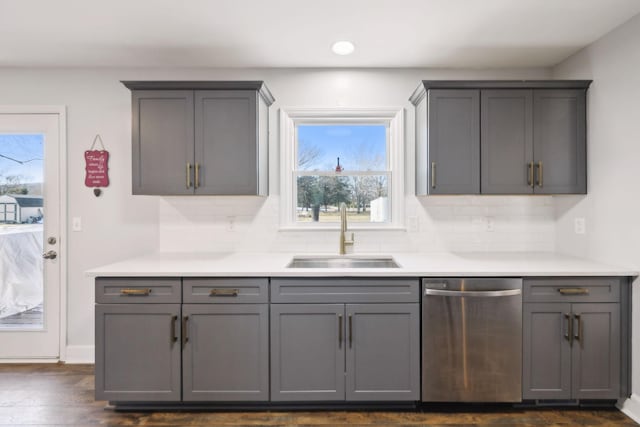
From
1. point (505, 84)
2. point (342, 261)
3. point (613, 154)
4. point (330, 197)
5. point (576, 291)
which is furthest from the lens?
point (330, 197)

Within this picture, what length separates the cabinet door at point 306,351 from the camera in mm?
2330

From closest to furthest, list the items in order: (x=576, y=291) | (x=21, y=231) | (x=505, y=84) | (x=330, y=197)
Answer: (x=576, y=291) → (x=505, y=84) → (x=21, y=231) → (x=330, y=197)

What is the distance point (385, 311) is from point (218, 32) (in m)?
2.12

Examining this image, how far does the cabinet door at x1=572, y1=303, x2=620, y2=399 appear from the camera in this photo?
2322 mm

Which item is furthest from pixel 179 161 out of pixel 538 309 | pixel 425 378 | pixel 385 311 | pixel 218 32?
pixel 538 309

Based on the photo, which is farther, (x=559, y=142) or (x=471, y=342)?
(x=559, y=142)

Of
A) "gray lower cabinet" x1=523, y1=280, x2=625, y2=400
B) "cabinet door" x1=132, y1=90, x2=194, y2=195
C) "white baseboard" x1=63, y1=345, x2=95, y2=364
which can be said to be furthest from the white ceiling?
"white baseboard" x1=63, y1=345, x2=95, y2=364

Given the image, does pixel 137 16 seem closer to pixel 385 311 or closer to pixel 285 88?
pixel 285 88

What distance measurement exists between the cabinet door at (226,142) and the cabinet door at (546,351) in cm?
201

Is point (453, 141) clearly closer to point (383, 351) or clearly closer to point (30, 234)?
point (383, 351)

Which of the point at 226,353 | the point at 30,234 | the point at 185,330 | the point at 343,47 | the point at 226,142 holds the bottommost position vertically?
the point at 226,353

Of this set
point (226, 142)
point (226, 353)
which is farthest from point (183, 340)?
point (226, 142)

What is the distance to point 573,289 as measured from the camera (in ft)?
7.59

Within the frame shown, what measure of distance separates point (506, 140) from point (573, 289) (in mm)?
1089
